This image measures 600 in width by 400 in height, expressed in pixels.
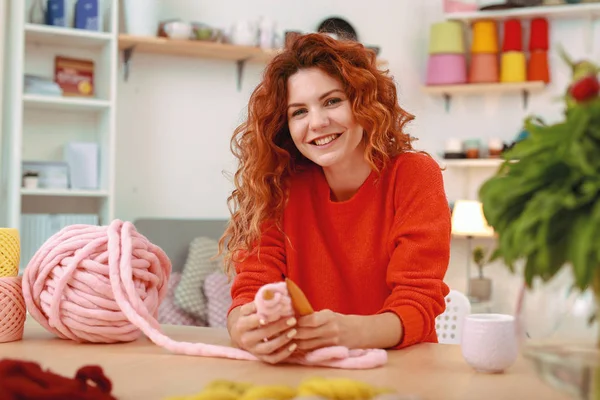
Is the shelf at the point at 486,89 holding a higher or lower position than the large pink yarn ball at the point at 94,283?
higher

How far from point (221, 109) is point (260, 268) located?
2.55 metres

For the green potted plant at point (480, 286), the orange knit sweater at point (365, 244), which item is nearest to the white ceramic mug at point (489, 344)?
the orange knit sweater at point (365, 244)

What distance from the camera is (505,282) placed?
13.8 feet

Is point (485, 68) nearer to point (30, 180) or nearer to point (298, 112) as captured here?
point (30, 180)

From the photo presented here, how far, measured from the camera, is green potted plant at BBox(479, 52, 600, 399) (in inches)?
25.5

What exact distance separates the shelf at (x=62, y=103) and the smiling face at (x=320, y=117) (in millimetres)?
2022

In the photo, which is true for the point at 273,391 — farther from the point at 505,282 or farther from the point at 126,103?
the point at 505,282

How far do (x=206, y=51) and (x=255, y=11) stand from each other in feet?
1.47

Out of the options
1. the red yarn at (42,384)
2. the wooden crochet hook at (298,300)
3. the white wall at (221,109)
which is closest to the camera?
the red yarn at (42,384)

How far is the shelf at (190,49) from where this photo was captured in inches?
144

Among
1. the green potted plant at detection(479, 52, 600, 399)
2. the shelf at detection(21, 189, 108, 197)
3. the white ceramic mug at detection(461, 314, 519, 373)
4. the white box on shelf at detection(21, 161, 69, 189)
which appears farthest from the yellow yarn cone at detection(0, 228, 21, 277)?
the white box on shelf at detection(21, 161, 69, 189)

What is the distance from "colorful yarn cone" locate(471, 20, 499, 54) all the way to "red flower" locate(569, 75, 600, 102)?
3631 millimetres

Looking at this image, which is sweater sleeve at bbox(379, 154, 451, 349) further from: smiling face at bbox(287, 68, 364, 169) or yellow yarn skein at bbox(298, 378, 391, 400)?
yellow yarn skein at bbox(298, 378, 391, 400)

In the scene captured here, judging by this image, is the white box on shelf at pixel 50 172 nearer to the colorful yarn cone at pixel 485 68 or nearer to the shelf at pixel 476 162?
the shelf at pixel 476 162
